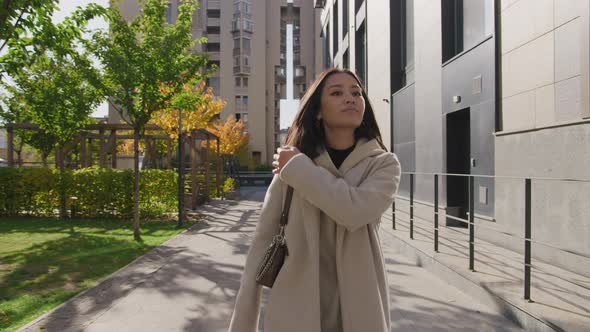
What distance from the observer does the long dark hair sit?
6.30 ft

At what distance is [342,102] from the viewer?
1.86 metres

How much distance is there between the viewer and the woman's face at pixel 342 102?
73.0 inches

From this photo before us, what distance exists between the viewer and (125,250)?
7.61m

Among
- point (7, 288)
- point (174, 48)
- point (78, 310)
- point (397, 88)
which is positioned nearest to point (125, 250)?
point (7, 288)

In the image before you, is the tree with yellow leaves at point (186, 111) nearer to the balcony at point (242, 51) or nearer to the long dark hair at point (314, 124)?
the long dark hair at point (314, 124)

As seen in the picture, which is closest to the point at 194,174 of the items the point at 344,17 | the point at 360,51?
the point at 360,51

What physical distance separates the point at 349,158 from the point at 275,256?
0.50m

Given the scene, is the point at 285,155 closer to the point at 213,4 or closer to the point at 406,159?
the point at 406,159

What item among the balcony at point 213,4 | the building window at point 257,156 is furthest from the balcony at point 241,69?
the building window at point 257,156

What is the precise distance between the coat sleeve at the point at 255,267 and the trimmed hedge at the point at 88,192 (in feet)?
36.8

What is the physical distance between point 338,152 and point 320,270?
1.70ft

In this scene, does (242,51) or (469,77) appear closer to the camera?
(469,77)

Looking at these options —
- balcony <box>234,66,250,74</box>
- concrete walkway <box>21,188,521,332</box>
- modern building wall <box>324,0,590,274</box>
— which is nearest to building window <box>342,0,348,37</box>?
modern building wall <box>324,0,590,274</box>

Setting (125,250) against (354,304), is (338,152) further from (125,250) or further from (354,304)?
(125,250)
